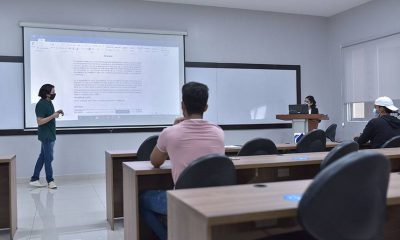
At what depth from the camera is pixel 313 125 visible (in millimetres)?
6195

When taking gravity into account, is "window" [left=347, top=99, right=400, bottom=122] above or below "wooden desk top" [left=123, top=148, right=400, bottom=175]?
above

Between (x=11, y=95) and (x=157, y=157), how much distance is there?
4.12 meters

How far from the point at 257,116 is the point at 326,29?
2.28m

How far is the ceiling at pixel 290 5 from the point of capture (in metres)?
6.54

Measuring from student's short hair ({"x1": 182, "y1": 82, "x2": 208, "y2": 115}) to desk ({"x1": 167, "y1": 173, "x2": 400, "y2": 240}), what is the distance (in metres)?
0.74

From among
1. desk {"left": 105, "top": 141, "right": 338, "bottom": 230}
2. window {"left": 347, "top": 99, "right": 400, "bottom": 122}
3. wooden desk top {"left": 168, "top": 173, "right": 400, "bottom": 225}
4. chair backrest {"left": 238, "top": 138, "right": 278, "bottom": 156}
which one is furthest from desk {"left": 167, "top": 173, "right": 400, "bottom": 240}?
window {"left": 347, "top": 99, "right": 400, "bottom": 122}

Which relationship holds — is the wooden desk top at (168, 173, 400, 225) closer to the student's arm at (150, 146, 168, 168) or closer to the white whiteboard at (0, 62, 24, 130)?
the student's arm at (150, 146, 168, 168)

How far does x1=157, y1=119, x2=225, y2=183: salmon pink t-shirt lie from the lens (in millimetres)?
2161

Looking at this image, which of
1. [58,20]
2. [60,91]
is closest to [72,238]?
[60,91]

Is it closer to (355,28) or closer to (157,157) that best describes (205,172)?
(157,157)

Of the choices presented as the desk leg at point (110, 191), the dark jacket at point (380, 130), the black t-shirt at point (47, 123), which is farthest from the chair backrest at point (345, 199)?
the black t-shirt at point (47, 123)

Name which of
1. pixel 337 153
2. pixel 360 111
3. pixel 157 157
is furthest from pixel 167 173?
pixel 360 111

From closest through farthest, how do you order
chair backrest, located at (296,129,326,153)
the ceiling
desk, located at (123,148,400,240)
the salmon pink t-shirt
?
1. the salmon pink t-shirt
2. desk, located at (123,148,400,240)
3. chair backrest, located at (296,129,326,153)
4. the ceiling

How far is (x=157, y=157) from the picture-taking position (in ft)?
7.82
